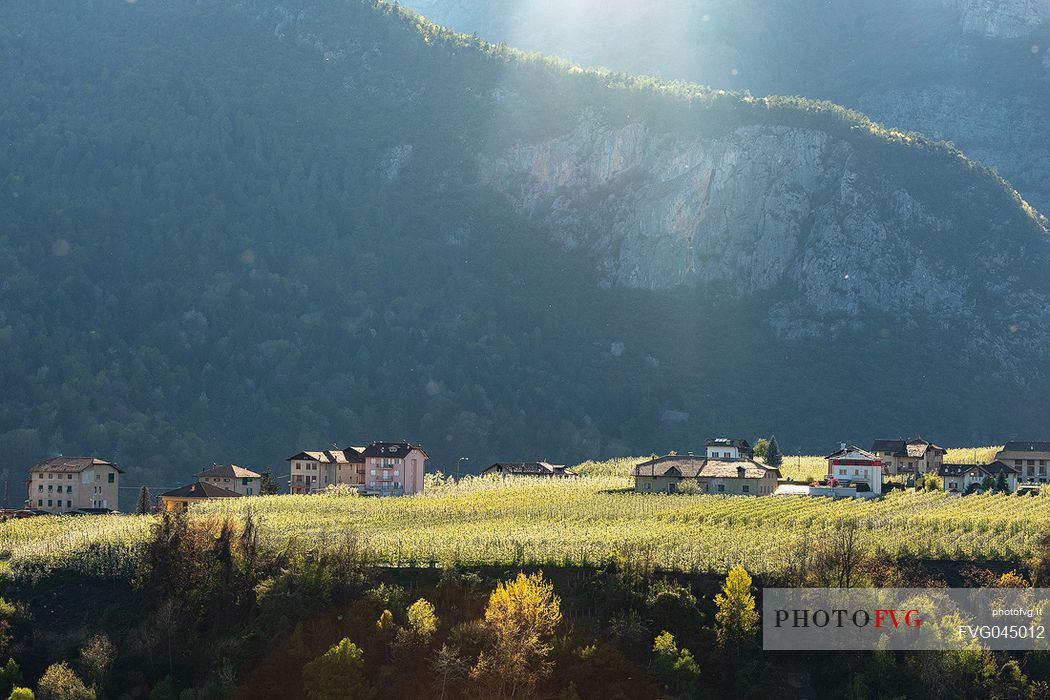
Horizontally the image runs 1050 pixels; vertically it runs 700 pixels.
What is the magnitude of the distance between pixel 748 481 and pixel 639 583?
4879cm

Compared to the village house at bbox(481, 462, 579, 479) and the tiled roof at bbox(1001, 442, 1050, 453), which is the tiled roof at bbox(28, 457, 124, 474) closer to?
the village house at bbox(481, 462, 579, 479)

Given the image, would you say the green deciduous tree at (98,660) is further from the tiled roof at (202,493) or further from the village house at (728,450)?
the village house at (728,450)

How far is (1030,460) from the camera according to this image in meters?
143

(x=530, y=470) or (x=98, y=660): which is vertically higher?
(x=530, y=470)

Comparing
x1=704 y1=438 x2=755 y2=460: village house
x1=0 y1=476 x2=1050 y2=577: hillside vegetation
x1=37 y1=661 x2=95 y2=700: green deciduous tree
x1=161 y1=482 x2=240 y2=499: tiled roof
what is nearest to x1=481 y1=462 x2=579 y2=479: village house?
x1=704 y1=438 x2=755 y2=460: village house

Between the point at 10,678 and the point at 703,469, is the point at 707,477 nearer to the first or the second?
the point at 703,469

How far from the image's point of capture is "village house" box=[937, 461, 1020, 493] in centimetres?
12578

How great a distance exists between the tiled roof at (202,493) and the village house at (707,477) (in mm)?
37834

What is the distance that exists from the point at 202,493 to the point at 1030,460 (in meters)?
80.1

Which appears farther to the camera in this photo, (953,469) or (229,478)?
(229,478)

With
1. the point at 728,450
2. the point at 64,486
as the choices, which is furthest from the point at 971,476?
the point at 64,486

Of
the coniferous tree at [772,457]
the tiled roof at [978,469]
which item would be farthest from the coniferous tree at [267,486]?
the tiled roof at [978,469]

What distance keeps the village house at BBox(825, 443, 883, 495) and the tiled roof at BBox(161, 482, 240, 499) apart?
54.0 meters

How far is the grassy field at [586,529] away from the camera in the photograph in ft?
281
